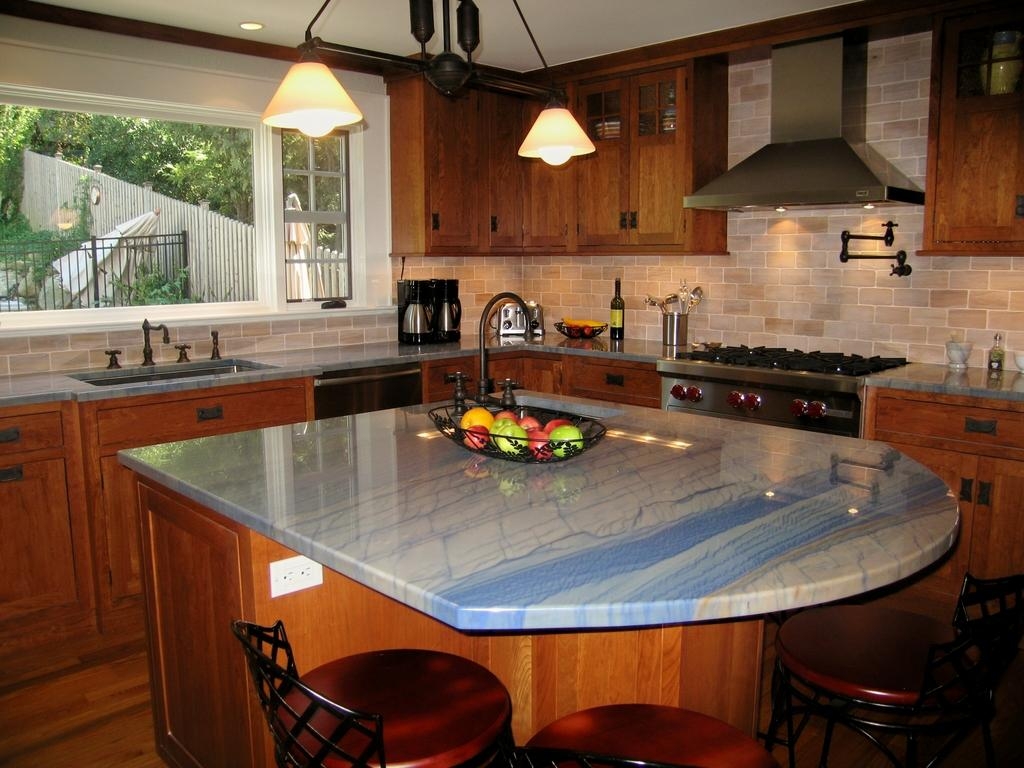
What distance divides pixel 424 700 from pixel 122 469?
2.17m

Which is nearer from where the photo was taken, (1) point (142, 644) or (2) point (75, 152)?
(1) point (142, 644)

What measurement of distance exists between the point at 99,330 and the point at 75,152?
0.81 metres

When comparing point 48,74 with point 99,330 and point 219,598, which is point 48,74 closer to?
point 99,330

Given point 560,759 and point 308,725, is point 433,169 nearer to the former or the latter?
point 308,725

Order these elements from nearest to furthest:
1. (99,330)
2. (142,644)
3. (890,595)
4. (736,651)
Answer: (736,651), (142,644), (890,595), (99,330)

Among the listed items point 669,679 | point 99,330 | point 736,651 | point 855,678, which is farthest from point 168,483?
point 99,330

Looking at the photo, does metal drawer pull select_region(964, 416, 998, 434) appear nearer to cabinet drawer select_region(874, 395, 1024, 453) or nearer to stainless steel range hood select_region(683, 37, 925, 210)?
cabinet drawer select_region(874, 395, 1024, 453)

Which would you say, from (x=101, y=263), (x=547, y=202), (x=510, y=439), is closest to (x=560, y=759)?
(x=510, y=439)

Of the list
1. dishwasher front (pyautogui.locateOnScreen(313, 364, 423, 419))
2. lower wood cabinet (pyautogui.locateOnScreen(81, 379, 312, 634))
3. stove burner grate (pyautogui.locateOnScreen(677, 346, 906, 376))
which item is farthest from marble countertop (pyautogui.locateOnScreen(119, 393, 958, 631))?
dishwasher front (pyautogui.locateOnScreen(313, 364, 423, 419))

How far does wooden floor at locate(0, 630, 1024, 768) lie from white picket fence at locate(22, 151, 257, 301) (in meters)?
1.89

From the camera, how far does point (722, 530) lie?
1649mm

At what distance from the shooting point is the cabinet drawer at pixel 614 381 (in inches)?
171

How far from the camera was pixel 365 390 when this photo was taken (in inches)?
165

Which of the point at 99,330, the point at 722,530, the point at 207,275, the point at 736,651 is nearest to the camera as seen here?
the point at 722,530
